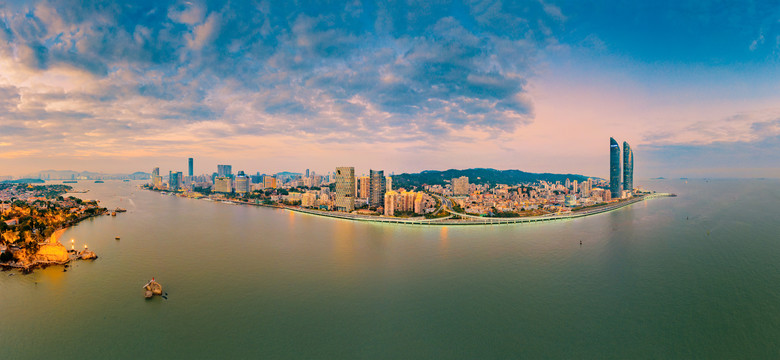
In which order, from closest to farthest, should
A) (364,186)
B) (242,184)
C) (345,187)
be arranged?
(345,187) < (364,186) < (242,184)

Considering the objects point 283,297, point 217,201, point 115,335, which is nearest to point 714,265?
point 283,297

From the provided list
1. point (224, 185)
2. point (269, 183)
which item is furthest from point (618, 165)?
point (224, 185)

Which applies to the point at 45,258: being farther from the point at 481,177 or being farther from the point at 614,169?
the point at 481,177

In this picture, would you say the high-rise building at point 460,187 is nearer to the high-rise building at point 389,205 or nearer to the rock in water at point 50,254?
the high-rise building at point 389,205

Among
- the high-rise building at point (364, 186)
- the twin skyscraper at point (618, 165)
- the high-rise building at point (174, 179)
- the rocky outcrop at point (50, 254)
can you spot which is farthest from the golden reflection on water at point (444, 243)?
the high-rise building at point (174, 179)

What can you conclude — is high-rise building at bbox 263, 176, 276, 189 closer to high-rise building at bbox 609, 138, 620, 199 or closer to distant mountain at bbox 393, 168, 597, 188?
distant mountain at bbox 393, 168, 597, 188

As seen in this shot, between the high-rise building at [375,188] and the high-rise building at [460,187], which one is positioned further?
the high-rise building at [460,187]
